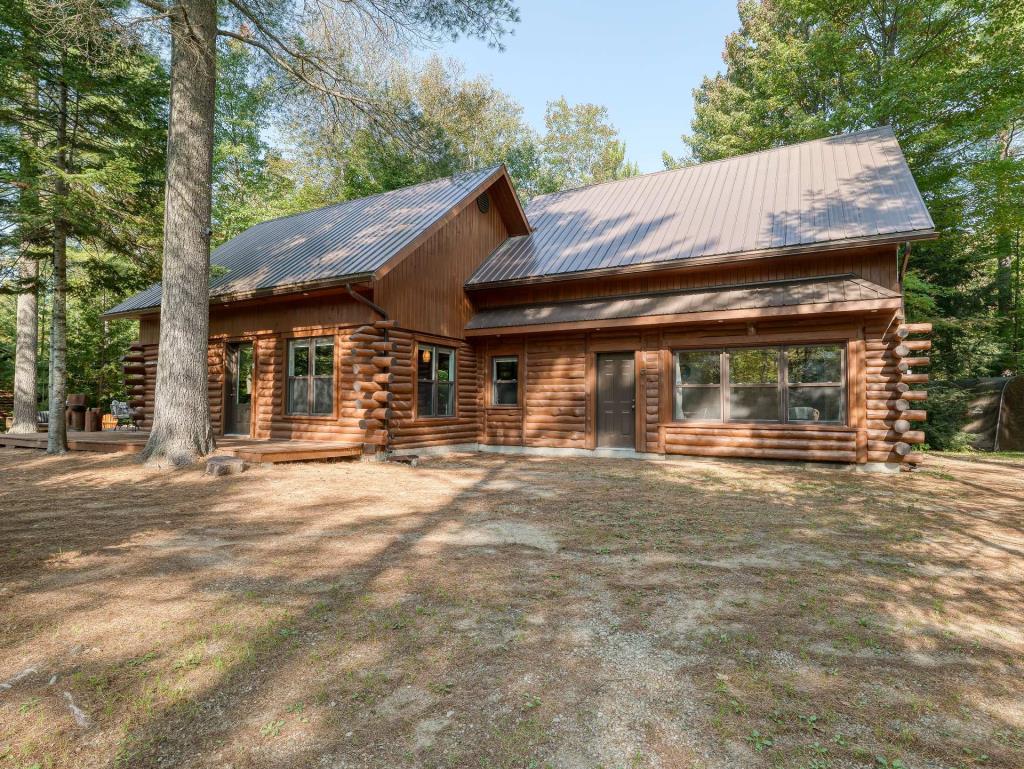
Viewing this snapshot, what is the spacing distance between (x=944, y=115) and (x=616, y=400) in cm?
1368

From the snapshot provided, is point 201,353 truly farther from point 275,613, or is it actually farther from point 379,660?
point 379,660

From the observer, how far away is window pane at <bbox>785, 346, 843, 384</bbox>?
1012 centimetres

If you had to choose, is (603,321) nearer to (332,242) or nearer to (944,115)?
(332,242)

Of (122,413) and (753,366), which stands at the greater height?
(753,366)

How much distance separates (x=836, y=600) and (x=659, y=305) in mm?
8032

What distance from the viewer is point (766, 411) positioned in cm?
1060

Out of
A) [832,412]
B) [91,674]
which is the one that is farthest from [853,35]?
[91,674]

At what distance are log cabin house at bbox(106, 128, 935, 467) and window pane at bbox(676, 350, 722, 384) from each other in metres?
0.04

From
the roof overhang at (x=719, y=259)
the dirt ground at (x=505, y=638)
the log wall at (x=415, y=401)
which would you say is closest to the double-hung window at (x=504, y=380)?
the log wall at (x=415, y=401)

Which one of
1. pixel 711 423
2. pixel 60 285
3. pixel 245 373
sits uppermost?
pixel 60 285

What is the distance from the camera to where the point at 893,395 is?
9.61 meters

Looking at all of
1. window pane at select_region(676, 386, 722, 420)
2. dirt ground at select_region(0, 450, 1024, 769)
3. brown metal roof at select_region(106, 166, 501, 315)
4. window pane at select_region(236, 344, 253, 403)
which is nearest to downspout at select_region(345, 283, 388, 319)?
brown metal roof at select_region(106, 166, 501, 315)

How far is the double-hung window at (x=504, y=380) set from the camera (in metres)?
13.3

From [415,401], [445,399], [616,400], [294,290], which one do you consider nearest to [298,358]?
[294,290]
